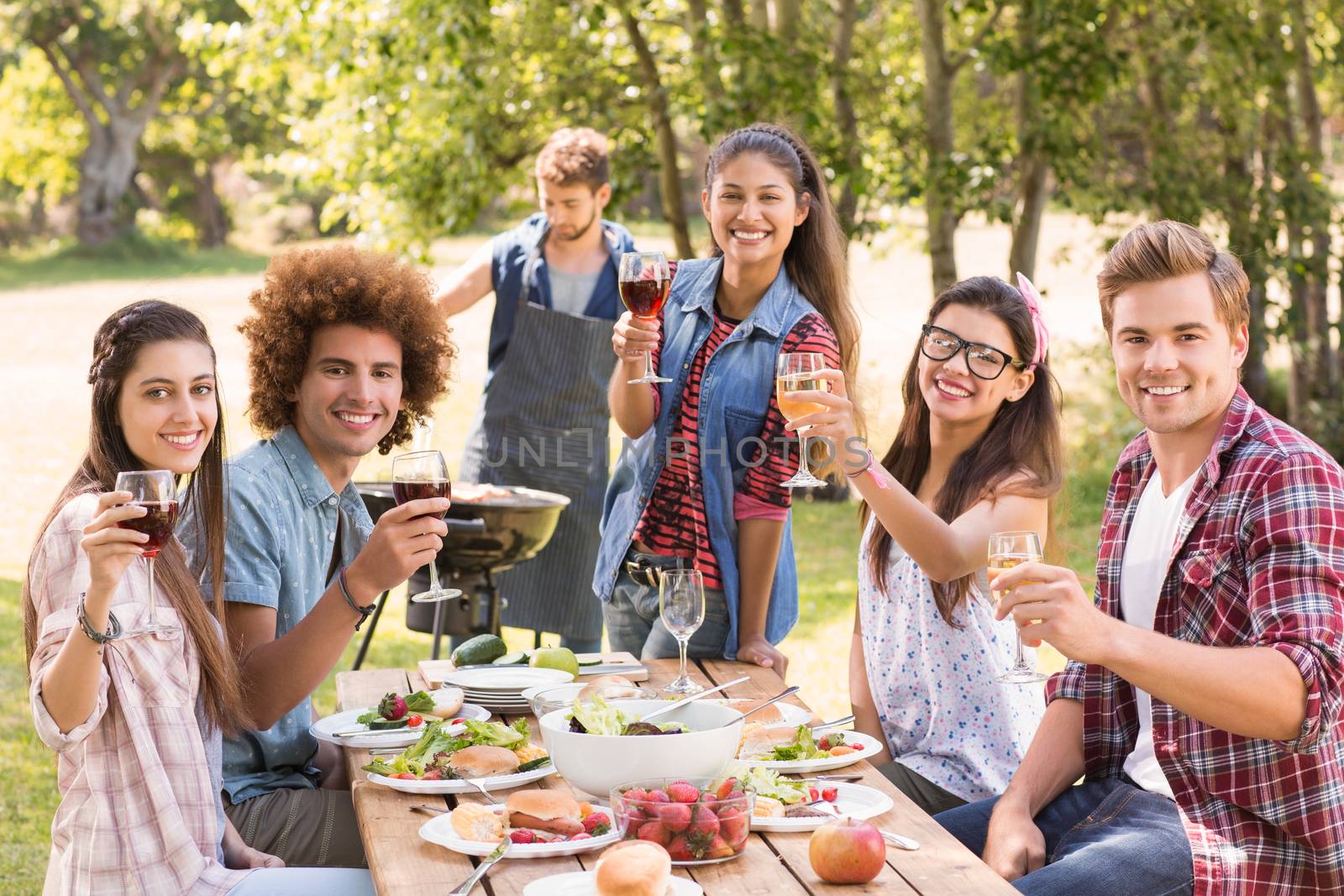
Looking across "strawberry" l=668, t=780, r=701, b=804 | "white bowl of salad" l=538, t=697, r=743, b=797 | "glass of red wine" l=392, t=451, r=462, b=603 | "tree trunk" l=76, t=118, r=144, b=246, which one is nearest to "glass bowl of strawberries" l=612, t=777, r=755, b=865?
"strawberry" l=668, t=780, r=701, b=804

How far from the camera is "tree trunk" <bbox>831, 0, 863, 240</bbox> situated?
29.2ft

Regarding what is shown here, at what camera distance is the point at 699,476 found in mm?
3910

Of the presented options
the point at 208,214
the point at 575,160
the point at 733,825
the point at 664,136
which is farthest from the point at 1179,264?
the point at 208,214

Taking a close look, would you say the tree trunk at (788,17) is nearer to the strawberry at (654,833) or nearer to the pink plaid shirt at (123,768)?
the pink plaid shirt at (123,768)

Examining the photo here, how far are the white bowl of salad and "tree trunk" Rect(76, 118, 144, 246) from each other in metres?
→ 37.6

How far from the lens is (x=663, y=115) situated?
938 cm

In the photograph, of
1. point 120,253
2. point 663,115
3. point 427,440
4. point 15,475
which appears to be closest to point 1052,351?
point 663,115

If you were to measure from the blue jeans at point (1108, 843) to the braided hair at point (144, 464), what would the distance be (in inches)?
61.7

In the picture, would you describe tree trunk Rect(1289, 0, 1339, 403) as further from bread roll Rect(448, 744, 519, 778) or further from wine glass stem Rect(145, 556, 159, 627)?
wine glass stem Rect(145, 556, 159, 627)

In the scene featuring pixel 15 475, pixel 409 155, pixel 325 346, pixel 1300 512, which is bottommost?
pixel 15 475

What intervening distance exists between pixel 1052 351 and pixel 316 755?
11.3 meters

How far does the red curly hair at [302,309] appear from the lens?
130 inches

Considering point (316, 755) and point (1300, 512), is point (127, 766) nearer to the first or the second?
point (316, 755)

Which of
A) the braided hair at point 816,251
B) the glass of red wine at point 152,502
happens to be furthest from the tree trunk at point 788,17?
the glass of red wine at point 152,502
